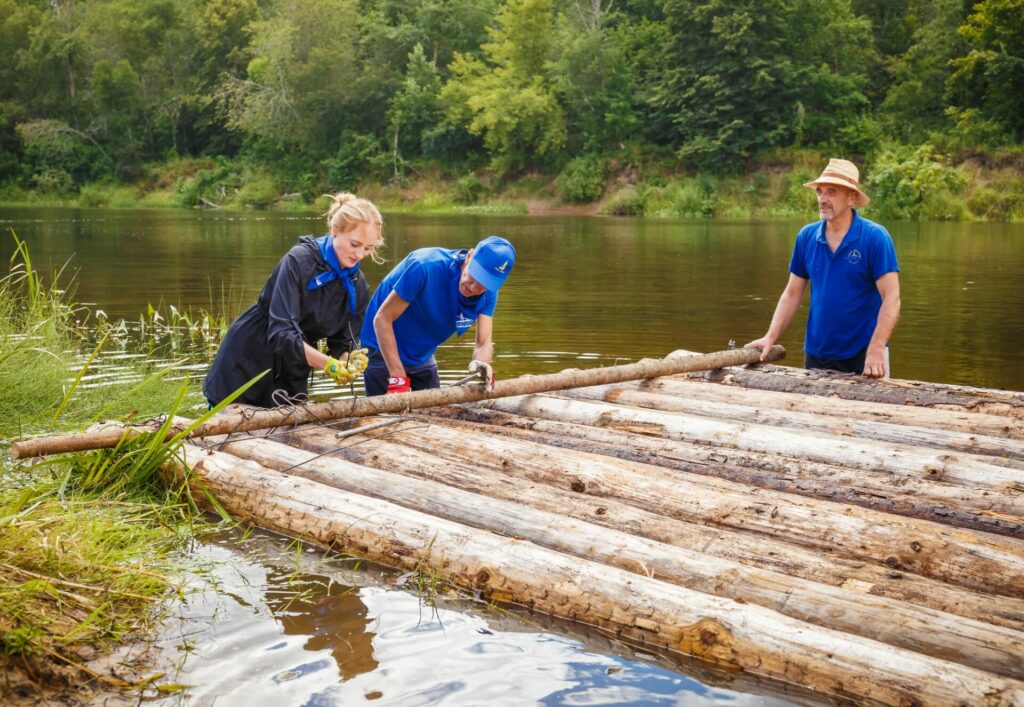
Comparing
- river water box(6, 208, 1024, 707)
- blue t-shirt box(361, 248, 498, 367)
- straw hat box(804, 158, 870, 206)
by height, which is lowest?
river water box(6, 208, 1024, 707)

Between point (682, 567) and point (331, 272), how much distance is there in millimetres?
3010

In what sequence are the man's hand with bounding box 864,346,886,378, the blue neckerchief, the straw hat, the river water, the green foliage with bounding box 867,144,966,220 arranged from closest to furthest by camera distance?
the river water, the blue neckerchief, the straw hat, the man's hand with bounding box 864,346,886,378, the green foliage with bounding box 867,144,966,220

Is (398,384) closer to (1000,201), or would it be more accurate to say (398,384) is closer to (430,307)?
(430,307)

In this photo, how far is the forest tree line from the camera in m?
47.4

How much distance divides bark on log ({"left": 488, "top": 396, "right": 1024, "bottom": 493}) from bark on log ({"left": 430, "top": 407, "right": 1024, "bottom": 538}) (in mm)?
178

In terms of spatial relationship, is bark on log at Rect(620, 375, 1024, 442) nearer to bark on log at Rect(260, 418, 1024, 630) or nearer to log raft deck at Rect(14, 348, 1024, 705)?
log raft deck at Rect(14, 348, 1024, 705)

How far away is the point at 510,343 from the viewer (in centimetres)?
1319

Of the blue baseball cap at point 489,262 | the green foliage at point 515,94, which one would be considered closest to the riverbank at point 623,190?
the green foliage at point 515,94

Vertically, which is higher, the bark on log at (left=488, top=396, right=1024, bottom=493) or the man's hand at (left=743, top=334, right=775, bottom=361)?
the man's hand at (left=743, top=334, right=775, bottom=361)

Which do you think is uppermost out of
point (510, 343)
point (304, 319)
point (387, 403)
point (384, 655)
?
point (304, 319)

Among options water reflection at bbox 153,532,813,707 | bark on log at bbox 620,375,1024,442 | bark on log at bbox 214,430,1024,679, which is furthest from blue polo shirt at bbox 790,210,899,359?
water reflection at bbox 153,532,813,707

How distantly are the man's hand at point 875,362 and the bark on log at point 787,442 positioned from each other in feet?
5.01

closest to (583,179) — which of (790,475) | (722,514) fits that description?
(790,475)

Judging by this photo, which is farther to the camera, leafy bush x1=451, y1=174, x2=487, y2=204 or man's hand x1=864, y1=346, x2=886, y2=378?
leafy bush x1=451, y1=174, x2=487, y2=204
